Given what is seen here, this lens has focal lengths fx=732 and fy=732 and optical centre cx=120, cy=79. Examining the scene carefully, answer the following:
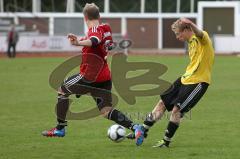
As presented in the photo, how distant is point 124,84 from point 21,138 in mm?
9223

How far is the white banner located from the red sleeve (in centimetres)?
3882

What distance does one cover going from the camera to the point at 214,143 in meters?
12.0

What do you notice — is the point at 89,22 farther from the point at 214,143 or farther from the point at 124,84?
the point at 124,84

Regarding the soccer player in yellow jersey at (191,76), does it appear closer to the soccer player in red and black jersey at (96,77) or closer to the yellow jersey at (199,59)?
the yellow jersey at (199,59)

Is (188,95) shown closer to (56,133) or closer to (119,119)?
(119,119)

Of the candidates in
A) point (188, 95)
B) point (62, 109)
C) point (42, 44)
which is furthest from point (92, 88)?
point (42, 44)

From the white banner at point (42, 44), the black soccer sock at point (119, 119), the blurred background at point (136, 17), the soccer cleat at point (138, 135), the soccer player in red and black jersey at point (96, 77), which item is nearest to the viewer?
the soccer cleat at point (138, 135)

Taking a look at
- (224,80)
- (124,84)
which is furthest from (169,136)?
(224,80)

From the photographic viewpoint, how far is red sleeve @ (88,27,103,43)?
11518mm

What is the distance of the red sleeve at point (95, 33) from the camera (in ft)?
37.8

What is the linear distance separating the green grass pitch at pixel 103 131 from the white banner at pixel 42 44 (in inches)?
1077

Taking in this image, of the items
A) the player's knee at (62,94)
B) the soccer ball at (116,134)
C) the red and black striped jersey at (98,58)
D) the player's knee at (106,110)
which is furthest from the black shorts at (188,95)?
the player's knee at (62,94)

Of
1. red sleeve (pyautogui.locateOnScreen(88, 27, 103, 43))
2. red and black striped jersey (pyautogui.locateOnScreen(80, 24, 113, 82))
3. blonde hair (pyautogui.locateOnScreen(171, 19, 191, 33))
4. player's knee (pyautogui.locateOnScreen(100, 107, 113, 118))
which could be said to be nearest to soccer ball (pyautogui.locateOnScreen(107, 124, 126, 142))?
player's knee (pyautogui.locateOnScreen(100, 107, 113, 118))

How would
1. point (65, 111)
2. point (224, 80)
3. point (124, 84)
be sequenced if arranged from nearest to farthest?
point (65, 111) < point (124, 84) < point (224, 80)
